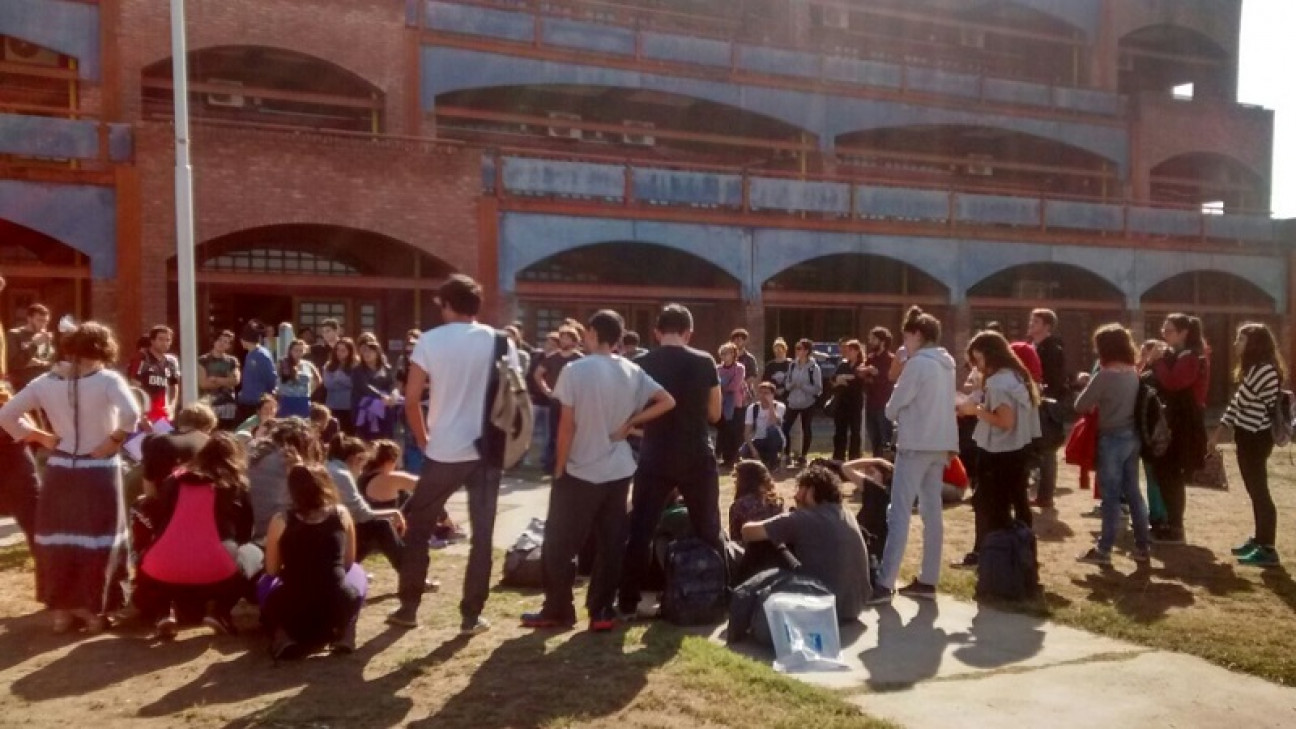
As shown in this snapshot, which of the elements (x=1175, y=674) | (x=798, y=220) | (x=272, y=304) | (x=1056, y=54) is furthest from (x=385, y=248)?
(x=1056, y=54)

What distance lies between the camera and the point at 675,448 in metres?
6.52

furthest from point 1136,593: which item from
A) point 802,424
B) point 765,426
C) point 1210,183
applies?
point 1210,183

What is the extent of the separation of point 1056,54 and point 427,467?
101ft

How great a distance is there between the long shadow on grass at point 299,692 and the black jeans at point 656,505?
58.5 inches

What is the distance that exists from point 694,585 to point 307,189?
13.8m

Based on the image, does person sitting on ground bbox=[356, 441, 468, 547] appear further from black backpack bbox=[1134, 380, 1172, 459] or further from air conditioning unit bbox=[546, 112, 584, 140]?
air conditioning unit bbox=[546, 112, 584, 140]

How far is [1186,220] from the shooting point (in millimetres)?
27938

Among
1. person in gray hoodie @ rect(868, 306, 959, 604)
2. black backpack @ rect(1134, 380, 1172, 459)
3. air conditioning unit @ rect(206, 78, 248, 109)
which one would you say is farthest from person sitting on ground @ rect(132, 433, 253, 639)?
air conditioning unit @ rect(206, 78, 248, 109)

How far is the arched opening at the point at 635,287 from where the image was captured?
892 inches

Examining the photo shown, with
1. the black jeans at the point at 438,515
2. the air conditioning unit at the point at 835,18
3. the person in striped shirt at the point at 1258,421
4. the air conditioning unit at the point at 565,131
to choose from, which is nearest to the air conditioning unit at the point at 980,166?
the air conditioning unit at the point at 835,18

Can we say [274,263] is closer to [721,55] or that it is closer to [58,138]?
[58,138]

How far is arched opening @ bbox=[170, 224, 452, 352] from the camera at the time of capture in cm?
1953

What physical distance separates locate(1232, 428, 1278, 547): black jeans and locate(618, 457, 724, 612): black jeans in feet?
14.5

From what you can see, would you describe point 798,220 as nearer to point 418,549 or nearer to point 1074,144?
point 1074,144
